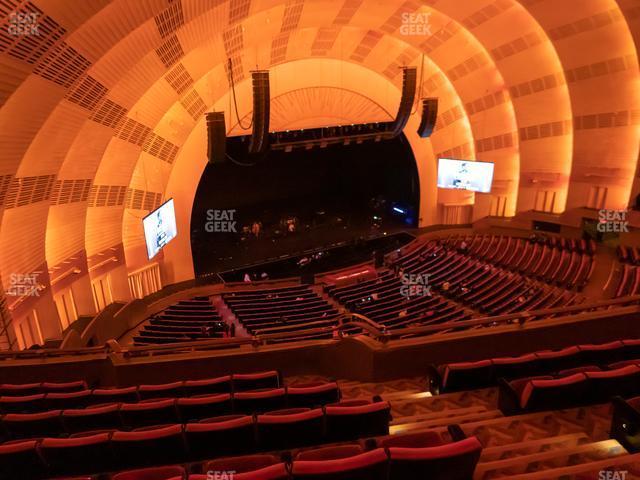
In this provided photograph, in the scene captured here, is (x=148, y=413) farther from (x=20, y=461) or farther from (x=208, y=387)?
(x=20, y=461)

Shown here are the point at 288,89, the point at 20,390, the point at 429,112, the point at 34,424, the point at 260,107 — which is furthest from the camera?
the point at 288,89

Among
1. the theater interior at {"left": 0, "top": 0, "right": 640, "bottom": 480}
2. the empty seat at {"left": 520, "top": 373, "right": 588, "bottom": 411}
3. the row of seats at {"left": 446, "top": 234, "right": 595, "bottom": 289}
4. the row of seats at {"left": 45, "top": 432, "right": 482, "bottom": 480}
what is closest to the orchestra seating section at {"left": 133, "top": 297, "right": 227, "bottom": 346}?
the theater interior at {"left": 0, "top": 0, "right": 640, "bottom": 480}

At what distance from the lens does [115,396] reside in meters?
5.22

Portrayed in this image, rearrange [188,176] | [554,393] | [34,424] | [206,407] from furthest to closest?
[188,176]
[206,407]
[34,424]
[554,393]

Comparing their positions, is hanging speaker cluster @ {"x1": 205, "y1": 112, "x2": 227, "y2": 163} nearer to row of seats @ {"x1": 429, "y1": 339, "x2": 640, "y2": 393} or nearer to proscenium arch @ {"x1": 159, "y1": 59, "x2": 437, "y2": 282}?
proscenium arch @ {"x1": 159, "y1": 59, "x2": 437, "y2": 282}

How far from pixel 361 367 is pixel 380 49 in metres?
15.7

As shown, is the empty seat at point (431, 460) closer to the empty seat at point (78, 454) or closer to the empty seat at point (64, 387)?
the empty seat at point (78, 454)

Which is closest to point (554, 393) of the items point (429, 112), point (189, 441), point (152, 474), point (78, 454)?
point (189, 441)

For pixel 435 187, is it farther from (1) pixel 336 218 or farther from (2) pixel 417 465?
(2) pixel 417 465

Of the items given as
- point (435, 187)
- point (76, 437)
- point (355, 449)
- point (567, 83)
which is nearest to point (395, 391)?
point (355, 449)

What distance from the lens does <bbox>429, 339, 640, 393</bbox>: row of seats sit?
16.3ft

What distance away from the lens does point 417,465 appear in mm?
3029

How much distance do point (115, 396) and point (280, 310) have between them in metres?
7.89

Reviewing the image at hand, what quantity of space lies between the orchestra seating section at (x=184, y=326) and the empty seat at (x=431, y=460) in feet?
26.8
